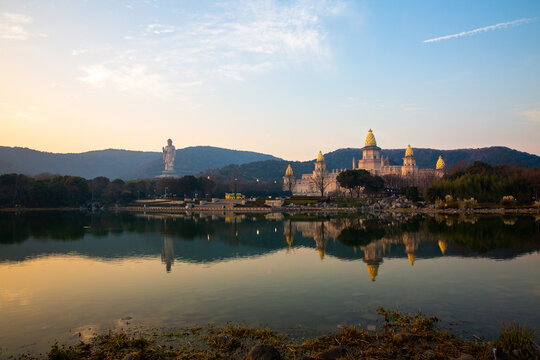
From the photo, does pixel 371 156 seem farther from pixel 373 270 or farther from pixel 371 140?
pixel 373 270

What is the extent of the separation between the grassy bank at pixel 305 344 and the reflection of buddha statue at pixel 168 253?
371 inches

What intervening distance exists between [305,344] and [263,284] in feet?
22.1

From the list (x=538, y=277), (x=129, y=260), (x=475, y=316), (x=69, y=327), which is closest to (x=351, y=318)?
(x=475, y=316)

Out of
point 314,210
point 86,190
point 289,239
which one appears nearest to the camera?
point 289,239

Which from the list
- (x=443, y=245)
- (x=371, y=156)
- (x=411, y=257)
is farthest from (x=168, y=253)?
(x=371, y=156)

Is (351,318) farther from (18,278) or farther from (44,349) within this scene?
(18,278)

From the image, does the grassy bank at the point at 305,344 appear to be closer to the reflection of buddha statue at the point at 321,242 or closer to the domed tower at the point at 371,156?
the reflection of buddha statue at the point at 321,242

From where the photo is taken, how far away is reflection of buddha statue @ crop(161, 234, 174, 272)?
21.3 meters

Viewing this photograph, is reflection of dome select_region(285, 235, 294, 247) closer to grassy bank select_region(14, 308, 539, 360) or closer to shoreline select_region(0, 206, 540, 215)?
grassy bank select_region(14, 308, 539, 360)

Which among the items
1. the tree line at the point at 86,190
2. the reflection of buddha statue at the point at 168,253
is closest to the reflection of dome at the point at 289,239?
the reflection of buddha statue at the point at 168,253

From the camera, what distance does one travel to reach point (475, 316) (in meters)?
12.2

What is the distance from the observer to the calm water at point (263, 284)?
39.7ft

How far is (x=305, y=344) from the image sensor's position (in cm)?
1008

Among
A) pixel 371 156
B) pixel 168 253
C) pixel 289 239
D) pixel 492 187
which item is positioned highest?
pixel 371 156
